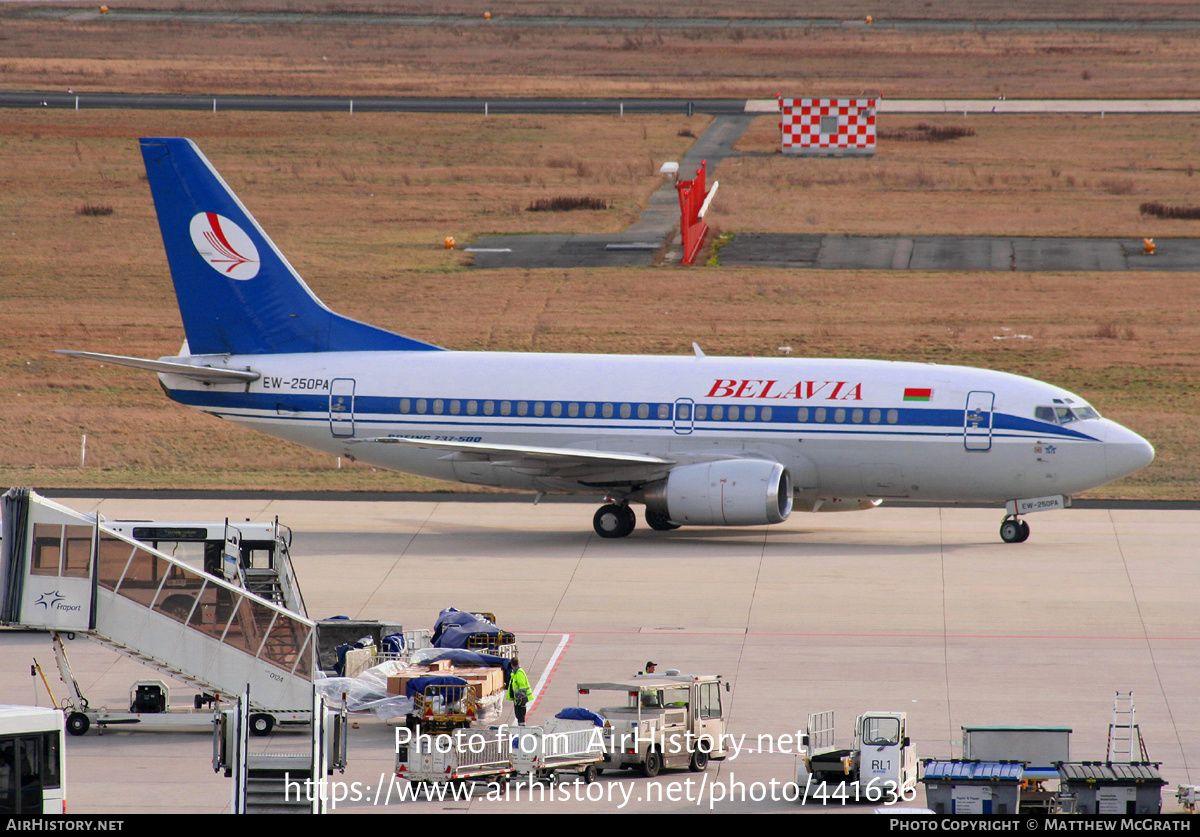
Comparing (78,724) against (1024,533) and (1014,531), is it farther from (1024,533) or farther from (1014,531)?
(1024,533)

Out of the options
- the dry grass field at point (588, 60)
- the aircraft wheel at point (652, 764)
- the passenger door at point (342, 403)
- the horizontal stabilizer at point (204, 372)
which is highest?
the dry grass field at point (588, 60)

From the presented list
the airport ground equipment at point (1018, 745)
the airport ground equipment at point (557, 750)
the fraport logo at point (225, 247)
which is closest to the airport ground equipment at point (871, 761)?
the airport ground equipment at point (1018, 745)

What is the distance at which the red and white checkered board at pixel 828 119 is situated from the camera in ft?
305

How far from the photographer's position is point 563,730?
21.2m

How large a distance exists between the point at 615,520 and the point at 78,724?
58.7 feet

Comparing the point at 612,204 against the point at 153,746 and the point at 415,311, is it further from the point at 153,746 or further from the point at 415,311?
the point at 153,746

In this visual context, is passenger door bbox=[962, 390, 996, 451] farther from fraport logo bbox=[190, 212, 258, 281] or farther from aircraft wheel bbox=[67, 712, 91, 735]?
aircraft wheel bbox=[67, 712, 91, 735]

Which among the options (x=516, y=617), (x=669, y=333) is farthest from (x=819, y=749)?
(x=669, y=333)

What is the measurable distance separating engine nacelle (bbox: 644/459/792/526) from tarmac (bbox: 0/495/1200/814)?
3.16 ft

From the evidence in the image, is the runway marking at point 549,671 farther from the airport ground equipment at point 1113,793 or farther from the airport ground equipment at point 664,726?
the airport ground equipment at point 1113,793

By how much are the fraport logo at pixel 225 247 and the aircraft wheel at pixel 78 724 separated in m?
18.6

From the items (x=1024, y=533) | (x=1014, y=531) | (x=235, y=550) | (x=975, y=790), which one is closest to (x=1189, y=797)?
(x=975, y=790)

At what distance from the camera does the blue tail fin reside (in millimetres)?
40000

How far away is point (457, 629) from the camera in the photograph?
26797 millimetres
